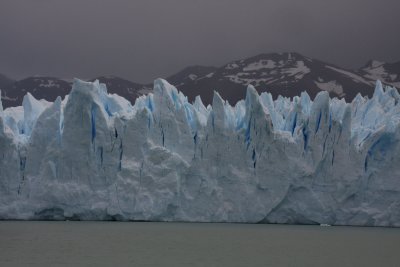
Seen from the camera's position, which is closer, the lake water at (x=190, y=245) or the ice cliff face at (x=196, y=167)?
the lake water at (x=190, y=245)

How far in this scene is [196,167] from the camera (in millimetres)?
24672

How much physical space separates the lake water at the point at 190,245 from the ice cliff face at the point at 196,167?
1097 mm

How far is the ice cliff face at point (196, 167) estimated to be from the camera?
24312mm

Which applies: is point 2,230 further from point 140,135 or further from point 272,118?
point 272,118

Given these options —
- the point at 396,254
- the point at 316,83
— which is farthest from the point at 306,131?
the point at 316,83

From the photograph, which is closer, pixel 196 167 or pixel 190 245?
pixel 190 245

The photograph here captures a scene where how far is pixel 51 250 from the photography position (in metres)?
15.6

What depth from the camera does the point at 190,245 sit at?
1725 centimetres

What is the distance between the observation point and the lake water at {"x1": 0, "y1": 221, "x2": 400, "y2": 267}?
14.4m

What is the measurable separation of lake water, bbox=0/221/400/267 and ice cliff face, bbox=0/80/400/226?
1097 mm

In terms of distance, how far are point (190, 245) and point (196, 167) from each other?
763 cm

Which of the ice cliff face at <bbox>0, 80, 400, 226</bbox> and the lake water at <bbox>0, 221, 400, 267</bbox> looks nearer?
the lake water at <bbox>0, 221, 400, 267</bbox>

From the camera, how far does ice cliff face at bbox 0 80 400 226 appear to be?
2431 centimetres

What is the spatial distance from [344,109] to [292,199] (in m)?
4.52
